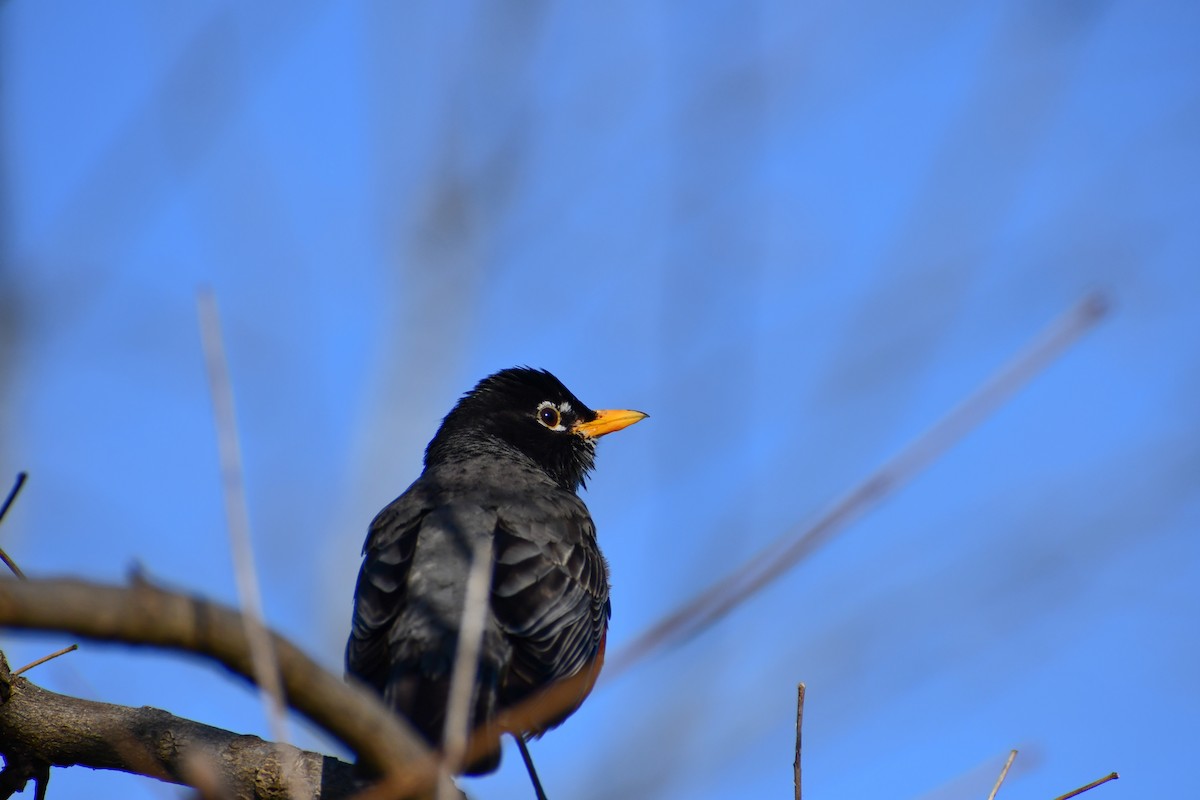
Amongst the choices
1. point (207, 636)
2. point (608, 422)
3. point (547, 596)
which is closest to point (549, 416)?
point (608, 422)

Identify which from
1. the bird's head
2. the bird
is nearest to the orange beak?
the bird's head

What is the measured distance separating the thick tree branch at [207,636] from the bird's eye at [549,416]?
548 cm

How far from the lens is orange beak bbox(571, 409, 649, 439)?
8.02m

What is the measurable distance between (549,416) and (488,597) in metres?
3.02

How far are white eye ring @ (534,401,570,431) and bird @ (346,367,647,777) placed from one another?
794 millimetres

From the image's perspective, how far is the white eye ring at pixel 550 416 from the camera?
7922 millimetres

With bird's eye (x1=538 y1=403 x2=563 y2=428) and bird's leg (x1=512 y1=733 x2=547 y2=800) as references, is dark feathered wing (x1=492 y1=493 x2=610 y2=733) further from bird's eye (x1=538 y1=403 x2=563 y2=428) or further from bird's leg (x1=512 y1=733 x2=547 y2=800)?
bird's eye (x1=538 y1=403 x2=563 y2=428)

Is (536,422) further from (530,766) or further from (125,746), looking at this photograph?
(125,746)

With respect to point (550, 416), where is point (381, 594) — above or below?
below

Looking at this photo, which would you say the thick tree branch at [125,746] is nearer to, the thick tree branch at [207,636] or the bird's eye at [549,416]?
the thick tree branch at [207,636]

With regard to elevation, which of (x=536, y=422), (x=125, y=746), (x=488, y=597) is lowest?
(x=125, y=746)

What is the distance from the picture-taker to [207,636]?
2227 mm

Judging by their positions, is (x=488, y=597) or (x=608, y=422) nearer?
(x=488, y=597)

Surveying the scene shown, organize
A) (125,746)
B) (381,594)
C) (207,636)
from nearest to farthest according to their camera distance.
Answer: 1. (207,636)
2. (125,746)
3. (381,594)
